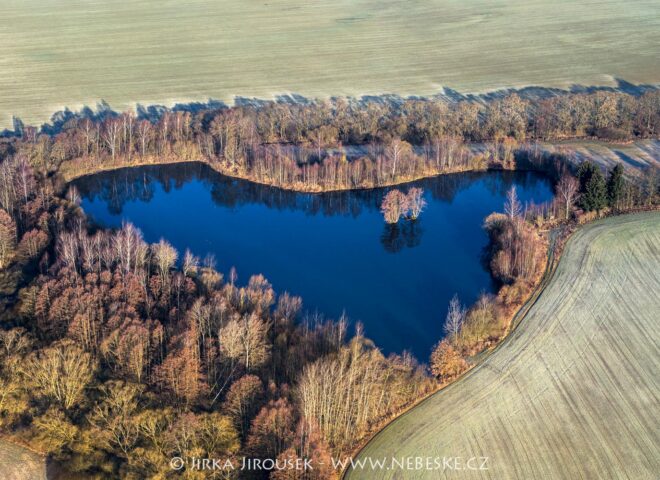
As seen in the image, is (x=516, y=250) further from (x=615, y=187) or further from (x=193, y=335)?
(x=193, y=335)

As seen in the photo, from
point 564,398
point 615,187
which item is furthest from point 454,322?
point 615,187

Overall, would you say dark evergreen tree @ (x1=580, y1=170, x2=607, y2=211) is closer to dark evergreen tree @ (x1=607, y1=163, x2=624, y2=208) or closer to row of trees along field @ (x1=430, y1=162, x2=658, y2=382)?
row of trees along field @ (x1=430, y1=162, x2=658, y2=382)

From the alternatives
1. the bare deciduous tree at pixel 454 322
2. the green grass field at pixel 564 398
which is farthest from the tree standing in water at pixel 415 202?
the bare deciduous tree at pixel 454 322

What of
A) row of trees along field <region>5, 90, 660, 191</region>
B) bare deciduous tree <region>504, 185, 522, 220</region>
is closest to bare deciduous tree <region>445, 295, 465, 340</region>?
bare deciduous tree <region>504, 185, 522, 220</region>

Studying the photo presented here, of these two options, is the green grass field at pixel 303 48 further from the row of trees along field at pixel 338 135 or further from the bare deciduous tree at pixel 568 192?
the bare deciduous tree at pixel 568 192

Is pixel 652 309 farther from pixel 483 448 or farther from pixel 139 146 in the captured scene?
pixel 139 146

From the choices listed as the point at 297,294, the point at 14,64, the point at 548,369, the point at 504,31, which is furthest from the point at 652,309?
the point at 14,64
